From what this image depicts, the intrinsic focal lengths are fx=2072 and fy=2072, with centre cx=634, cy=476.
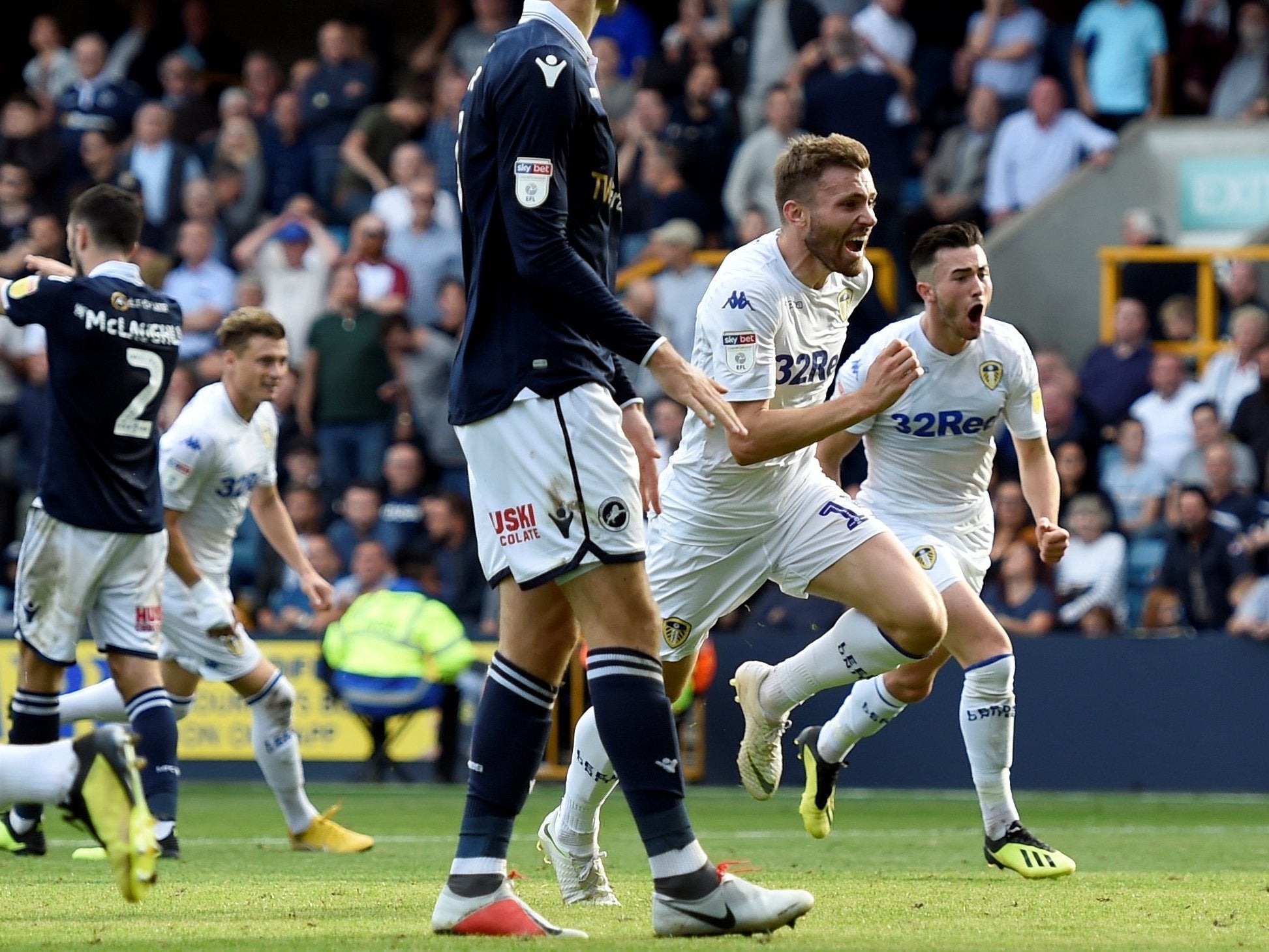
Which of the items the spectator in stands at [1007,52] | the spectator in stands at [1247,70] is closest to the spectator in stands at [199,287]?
the spectator in stands at [1007,52]

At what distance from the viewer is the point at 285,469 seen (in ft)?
55.2

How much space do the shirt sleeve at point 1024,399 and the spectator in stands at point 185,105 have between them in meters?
12.3

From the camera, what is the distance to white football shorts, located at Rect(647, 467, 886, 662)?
715cm

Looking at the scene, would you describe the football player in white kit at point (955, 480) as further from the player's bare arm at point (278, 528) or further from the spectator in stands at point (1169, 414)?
the spectator in stands at point (1169, 414)

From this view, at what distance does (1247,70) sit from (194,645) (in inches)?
442

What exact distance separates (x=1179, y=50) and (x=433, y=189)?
→ 657 cm

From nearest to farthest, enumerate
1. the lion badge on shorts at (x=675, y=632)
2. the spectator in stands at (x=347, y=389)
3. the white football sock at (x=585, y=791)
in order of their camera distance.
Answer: the white football sock at (x=585, y=791) → the lion badge on shorts at (x=675, y=632) → the spectator in stands at (x=347, y=389)

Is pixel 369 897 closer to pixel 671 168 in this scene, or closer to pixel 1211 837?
pixel 1211 837

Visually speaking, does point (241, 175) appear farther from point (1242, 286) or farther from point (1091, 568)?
point (1242, 286)

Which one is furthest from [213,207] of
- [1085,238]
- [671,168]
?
[1085,238]

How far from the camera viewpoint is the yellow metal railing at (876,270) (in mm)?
16484

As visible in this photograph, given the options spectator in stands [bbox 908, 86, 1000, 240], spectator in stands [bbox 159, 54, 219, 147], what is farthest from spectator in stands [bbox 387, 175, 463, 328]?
spectator in stands [bbox 908, 86, 1000, 240]

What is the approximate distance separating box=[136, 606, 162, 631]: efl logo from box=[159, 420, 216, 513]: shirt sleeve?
0.75 m

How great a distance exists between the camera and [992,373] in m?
8.42
